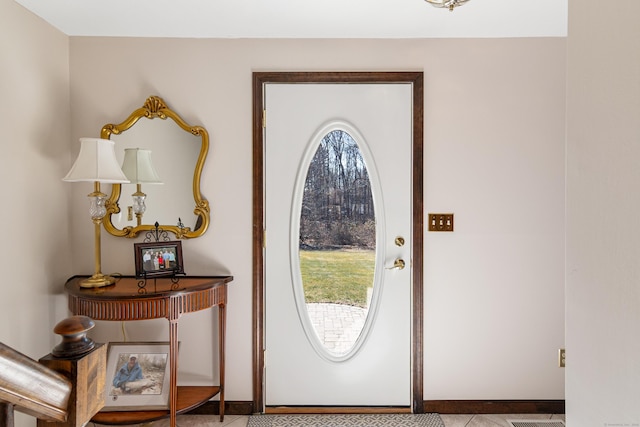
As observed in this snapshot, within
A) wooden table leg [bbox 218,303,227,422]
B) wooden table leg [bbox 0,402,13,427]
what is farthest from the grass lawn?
wooden table leg [bbox 0,402,13,427]

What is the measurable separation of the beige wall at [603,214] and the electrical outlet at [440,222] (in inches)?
64.5

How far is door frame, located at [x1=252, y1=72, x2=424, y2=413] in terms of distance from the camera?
7.84 feet

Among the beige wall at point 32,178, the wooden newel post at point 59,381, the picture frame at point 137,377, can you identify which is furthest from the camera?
the picture frame at point 137,377

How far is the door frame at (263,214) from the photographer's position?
2.39 metres

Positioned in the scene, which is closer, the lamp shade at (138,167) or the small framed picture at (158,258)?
the small framed picture at (158,258)

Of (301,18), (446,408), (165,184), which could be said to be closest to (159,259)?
(165,184)

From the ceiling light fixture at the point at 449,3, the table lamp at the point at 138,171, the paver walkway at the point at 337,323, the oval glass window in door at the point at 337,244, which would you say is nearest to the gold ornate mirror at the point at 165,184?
the table lamp at the point at 138,171

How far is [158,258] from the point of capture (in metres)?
2.19

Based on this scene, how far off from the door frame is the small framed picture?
0.46 meters

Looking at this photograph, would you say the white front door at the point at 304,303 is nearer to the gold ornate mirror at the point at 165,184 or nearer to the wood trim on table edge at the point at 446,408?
the wood trim on table edge at the point at 446,408

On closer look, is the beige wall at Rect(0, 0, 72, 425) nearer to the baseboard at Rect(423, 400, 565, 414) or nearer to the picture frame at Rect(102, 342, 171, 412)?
the picture frame at Rect(102, 342, 171, 412)

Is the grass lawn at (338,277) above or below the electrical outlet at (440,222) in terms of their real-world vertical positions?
below

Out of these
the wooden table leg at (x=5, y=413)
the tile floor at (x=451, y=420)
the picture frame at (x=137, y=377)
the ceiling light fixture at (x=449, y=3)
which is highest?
the ceiling light fixture at (x=449, y=3)

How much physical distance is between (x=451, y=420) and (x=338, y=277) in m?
1.11
